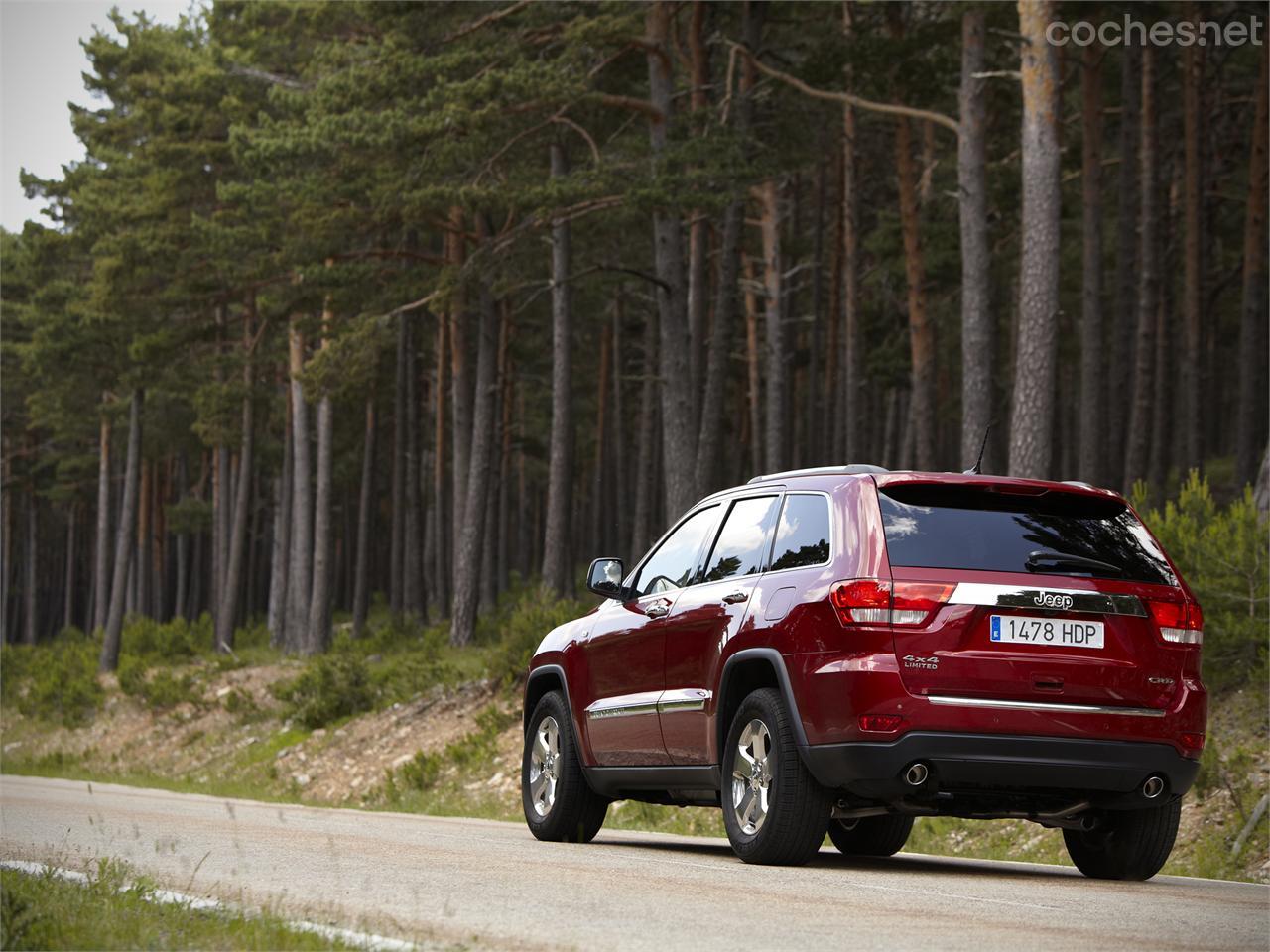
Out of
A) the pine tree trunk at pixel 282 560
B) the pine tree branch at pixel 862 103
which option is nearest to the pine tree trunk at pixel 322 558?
the pine tree trunk at pixel 282 560

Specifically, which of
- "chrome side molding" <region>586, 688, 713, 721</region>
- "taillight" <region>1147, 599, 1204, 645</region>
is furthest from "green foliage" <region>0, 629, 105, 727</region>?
"taillight" <region>1147, 599, 1204, 645</region>

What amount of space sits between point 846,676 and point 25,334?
2220 inches

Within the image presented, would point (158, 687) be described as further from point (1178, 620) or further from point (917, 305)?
point (1178, 620)

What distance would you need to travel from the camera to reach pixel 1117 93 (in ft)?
131

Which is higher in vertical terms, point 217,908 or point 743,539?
point 743,539

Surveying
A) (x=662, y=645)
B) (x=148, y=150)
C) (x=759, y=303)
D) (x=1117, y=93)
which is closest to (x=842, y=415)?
(x=759, y=303)

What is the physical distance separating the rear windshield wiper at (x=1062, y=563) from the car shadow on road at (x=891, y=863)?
1770 millimetres

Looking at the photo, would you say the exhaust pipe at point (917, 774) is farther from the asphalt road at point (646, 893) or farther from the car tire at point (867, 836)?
the car tire at point (867, 836)

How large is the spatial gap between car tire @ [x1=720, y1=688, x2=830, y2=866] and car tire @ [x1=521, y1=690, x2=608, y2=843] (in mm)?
2041

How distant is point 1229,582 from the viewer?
14406 mm

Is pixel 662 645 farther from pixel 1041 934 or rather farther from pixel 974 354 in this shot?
pixel 974 354

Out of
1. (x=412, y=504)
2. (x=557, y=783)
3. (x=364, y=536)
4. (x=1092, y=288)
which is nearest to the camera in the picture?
(x=557, y=783)

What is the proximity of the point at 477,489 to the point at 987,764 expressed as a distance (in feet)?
89.5
